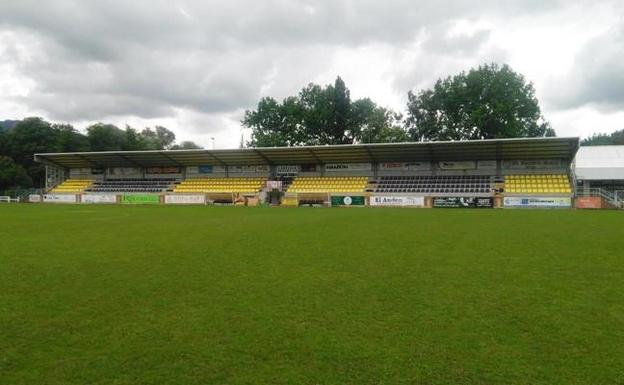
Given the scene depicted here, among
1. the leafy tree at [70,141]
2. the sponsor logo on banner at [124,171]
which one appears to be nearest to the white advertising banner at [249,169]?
the sponsor logo on banner at [124,171]

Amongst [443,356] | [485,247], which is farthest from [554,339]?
[485,247]

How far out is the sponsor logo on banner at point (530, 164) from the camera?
Result: 147ft

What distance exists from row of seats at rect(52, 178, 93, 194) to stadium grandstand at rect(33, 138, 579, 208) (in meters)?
0.13

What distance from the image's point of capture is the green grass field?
3914mm

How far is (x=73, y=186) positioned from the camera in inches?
2292

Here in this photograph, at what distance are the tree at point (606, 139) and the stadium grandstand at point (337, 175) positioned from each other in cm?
5239

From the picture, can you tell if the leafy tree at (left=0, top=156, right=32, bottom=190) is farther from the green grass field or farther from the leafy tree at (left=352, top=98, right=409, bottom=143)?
the green grass field

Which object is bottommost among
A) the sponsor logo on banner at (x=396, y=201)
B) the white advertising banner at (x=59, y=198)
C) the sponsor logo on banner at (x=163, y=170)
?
the sponsor logo on banner at (x=396, y=201)

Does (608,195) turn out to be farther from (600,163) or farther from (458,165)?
(458,165)

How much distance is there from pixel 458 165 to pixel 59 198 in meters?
46.3

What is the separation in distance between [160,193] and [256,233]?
131ft

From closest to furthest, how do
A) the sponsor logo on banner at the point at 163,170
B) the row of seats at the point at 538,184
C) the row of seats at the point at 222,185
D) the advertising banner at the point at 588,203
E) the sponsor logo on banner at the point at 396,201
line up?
1. the advertising banner at the point at 588,203
2. the row of seats at the point at 538,184
3. the sponsor logo on banner at the point at 396,201
4. the row of seats at the point at 222,185
5. the sponsor logo on banner at the point at 163,170

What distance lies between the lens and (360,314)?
5574 millimetres

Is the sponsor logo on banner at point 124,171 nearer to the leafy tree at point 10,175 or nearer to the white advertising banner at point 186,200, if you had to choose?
the white advertising banner at point 186,200
